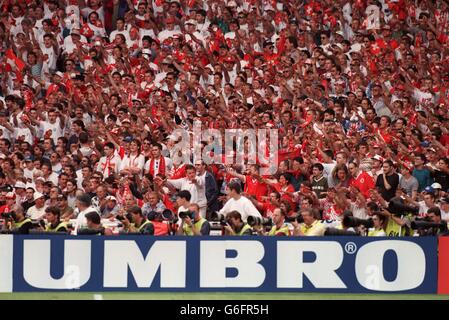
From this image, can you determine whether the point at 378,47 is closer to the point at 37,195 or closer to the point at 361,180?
the point at 361,180

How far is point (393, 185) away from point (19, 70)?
704 cm

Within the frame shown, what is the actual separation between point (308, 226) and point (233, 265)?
103 cm

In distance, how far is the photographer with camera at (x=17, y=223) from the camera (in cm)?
1277

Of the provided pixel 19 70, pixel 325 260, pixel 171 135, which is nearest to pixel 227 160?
pixel 171 135

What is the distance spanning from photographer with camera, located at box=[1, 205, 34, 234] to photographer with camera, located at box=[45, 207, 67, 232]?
21cm

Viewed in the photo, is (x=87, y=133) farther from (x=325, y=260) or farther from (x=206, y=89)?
(x=325, y=260)

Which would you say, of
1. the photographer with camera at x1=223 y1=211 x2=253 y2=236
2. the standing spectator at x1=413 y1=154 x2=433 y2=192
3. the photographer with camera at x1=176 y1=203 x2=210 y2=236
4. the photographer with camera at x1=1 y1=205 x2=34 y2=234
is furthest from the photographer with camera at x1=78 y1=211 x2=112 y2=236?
the standing spectator at x1=413 y1=154 x2=433 y2=192

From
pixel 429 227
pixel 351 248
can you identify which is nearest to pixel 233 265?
pixel 351 248

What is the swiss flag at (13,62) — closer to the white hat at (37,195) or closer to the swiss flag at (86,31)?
the swiss flag at (86,31)

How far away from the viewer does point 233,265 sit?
12570 millimetres

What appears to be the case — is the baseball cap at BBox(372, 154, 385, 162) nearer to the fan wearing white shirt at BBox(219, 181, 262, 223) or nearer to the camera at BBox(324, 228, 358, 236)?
the fan wearing white shirt at BBox(219, 181, 262, 223)

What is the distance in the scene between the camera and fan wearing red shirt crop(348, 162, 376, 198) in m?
14.8

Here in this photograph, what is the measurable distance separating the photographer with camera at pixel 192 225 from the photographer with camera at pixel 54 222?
4.43 feet
